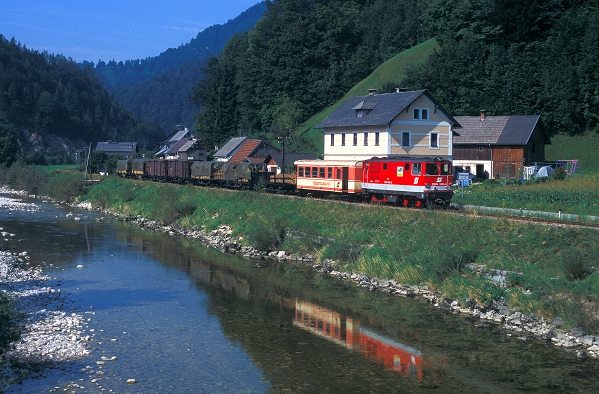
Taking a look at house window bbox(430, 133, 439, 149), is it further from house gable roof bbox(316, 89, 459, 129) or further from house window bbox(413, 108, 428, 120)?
house gable roof bbox(316, 89, 459, 129)

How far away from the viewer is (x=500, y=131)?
64.0 m

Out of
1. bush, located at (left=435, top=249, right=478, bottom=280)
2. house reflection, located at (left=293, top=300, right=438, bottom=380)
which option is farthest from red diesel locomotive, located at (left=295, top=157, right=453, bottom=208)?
house reflection, located at (left=293, top=300, right=438, bottom=380)

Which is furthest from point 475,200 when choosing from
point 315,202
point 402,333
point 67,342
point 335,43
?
point 335,43

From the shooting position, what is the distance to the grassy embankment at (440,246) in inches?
835

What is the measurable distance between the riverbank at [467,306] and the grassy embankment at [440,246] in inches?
11.4

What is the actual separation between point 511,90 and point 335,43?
4294 cm

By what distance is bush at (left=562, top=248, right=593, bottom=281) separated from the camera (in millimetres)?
21375

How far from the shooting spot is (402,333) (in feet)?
69.2

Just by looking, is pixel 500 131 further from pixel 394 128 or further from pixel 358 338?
pixel 358 338

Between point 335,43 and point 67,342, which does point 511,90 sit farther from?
point 67,342

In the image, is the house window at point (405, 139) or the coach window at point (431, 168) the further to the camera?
the house window at point (405, 139)

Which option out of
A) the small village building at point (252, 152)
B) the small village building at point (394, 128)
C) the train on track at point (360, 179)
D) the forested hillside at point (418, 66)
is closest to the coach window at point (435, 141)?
the small village building at point (394, 128)

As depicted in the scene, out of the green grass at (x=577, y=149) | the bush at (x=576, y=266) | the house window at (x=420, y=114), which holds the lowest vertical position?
the bush at (x=576, y=266)

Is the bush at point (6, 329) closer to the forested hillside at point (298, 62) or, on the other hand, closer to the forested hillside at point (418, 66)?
the forested hillside at point (418, 66)
